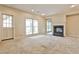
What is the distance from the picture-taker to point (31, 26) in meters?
5.50

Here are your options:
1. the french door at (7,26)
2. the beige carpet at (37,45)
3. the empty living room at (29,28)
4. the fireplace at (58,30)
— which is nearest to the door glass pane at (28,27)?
the empty living room at (29,28)

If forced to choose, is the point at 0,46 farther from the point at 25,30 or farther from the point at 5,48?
the point at 25,30

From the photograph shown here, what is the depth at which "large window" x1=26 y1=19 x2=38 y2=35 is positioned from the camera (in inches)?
209

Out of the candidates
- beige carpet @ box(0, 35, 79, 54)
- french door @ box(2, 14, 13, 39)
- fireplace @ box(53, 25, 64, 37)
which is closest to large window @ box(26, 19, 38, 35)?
beige carpet @ box(0, 35, 79, 54)

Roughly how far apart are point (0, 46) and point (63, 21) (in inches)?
164

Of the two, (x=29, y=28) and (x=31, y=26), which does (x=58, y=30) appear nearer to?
(x=31, y=26)

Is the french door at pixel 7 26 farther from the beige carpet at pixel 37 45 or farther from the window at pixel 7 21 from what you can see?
the beige carpet at pixel 37 45

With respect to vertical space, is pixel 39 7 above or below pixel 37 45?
above

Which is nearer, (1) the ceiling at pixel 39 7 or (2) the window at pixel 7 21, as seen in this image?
(1) the ceiling at pixel 39 7

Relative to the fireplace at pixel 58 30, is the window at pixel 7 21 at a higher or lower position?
higher

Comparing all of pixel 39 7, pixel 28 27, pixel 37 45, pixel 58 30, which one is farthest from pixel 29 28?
pixel 58 30

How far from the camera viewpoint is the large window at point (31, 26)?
5.32 meters

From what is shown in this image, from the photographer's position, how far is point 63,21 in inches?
288
